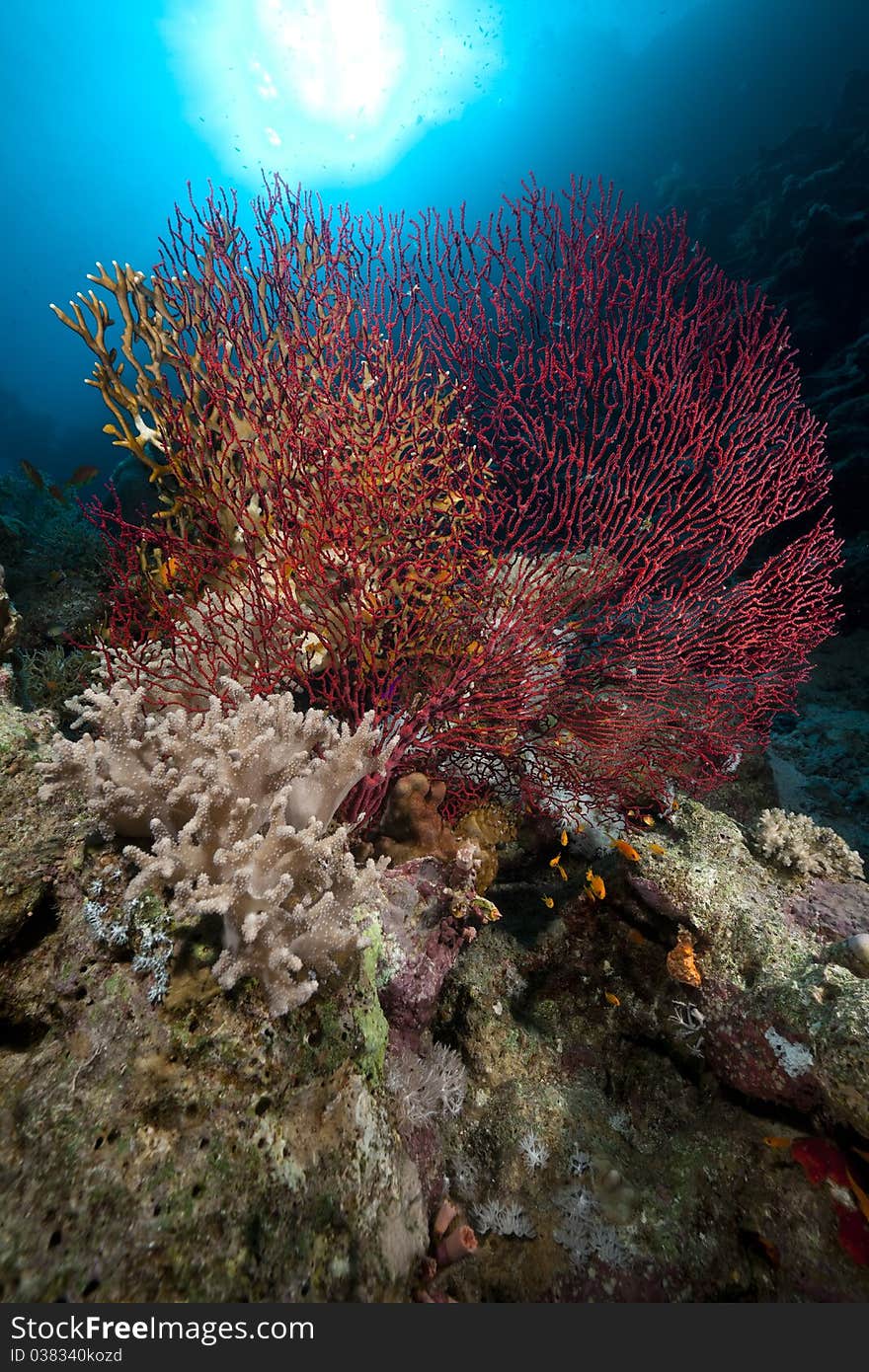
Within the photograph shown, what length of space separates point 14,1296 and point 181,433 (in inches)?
144

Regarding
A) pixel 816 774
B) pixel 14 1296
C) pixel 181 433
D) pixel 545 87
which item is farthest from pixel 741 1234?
pixel 545 87

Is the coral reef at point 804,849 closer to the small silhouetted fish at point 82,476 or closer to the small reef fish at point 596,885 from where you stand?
the small reef fish at point 596,885

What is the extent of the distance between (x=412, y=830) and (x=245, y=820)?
1.46m

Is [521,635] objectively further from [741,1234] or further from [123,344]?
[123,344]

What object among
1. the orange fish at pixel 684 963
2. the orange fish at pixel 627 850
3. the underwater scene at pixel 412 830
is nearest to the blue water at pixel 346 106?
the underwater scene at pixel 412 830

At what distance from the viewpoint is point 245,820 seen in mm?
2045

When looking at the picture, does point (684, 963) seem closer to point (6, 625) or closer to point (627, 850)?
point (627, 850)

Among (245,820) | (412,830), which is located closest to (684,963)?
(412,830)

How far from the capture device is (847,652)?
8.43 meters

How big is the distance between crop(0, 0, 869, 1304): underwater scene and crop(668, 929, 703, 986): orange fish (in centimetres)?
2

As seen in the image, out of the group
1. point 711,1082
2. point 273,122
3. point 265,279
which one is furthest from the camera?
point 273,122

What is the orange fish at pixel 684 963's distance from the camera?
9.55 feet

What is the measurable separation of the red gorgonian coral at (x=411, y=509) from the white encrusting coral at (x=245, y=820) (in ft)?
2.58

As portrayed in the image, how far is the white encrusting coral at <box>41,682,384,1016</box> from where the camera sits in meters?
1.78
